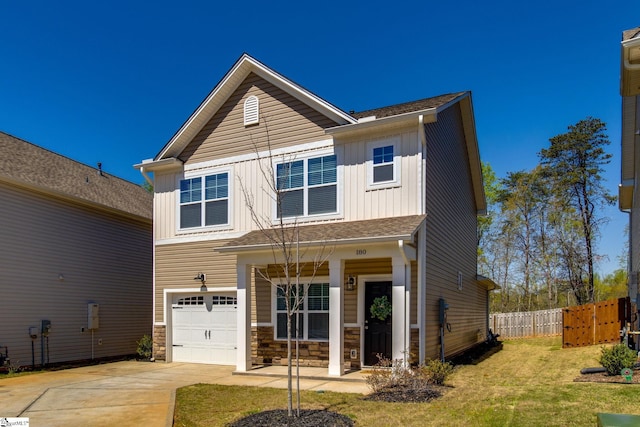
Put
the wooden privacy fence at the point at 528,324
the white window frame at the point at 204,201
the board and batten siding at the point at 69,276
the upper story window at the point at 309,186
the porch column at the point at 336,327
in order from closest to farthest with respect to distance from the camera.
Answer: the porch column at the point at 336,327 < the upper story window at the point at 309,186 < the board and batten siding at the point at 69,276 < the white window frame at the point at 204,201 < the wooden privacy fence at the point at 528,324

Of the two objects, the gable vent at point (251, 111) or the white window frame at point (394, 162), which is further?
the gable vent at point (251, 111)

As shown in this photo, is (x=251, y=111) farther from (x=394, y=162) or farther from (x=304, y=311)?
(x=304, y=311)

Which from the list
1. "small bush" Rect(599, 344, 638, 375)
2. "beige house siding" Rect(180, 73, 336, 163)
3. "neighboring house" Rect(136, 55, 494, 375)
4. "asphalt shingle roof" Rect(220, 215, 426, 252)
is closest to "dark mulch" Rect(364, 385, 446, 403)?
"neighboring house" Rect(136, 55, 494, 375)

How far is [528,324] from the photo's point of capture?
22.3 metres

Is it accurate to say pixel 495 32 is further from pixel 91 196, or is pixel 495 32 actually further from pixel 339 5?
pixel 91 196

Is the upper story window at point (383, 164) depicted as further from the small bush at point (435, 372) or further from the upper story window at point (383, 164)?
the small bush at point (435, 372)

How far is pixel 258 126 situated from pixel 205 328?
5.80m

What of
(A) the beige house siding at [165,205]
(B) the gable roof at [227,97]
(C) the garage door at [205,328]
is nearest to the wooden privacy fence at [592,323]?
(B) the gable roof at [227,97]

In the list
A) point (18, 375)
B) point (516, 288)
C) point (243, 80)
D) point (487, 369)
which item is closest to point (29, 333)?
→ point (18, 375)

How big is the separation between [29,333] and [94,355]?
8.33 feet

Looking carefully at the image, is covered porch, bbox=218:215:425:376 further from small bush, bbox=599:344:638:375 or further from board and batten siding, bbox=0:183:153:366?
board and batten siding, bbox=0:183:153:366

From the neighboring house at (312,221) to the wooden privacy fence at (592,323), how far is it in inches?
146

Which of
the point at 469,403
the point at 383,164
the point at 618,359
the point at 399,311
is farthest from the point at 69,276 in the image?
the point at 618,359

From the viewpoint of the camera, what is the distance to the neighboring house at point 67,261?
12.9m
